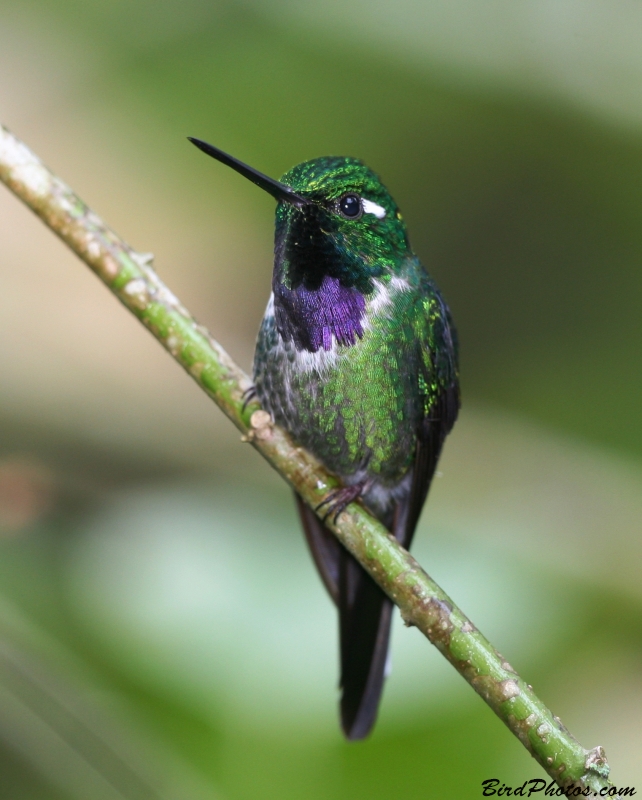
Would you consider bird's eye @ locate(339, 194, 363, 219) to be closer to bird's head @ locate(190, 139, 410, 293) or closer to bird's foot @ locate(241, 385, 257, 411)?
bird's head @ locate(190, 139, 410, 293)

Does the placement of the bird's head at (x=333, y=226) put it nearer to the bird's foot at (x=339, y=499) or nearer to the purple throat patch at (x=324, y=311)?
the purple throat patch at (x=324, y=311)

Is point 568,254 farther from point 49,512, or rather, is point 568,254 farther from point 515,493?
point 49,512

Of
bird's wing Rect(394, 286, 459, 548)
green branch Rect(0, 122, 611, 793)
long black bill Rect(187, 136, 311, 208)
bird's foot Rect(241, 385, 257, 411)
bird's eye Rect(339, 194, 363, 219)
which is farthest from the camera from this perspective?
bird's wing Rect(394, 286, 459, 548)

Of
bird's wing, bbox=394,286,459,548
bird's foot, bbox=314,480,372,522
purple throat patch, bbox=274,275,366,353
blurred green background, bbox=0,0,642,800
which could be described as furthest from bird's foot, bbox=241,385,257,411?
blurred green background, bbox=0,0,642,800

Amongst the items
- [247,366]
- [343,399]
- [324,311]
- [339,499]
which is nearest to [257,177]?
[324,311]

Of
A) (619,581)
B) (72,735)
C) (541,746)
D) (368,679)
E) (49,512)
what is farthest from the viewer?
(49,512)

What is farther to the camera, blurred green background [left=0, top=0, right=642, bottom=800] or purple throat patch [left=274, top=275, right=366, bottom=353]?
blurred green background [left=0, top=0, right=642, bottom=800]

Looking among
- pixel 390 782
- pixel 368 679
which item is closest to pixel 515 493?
pixel 368 679
